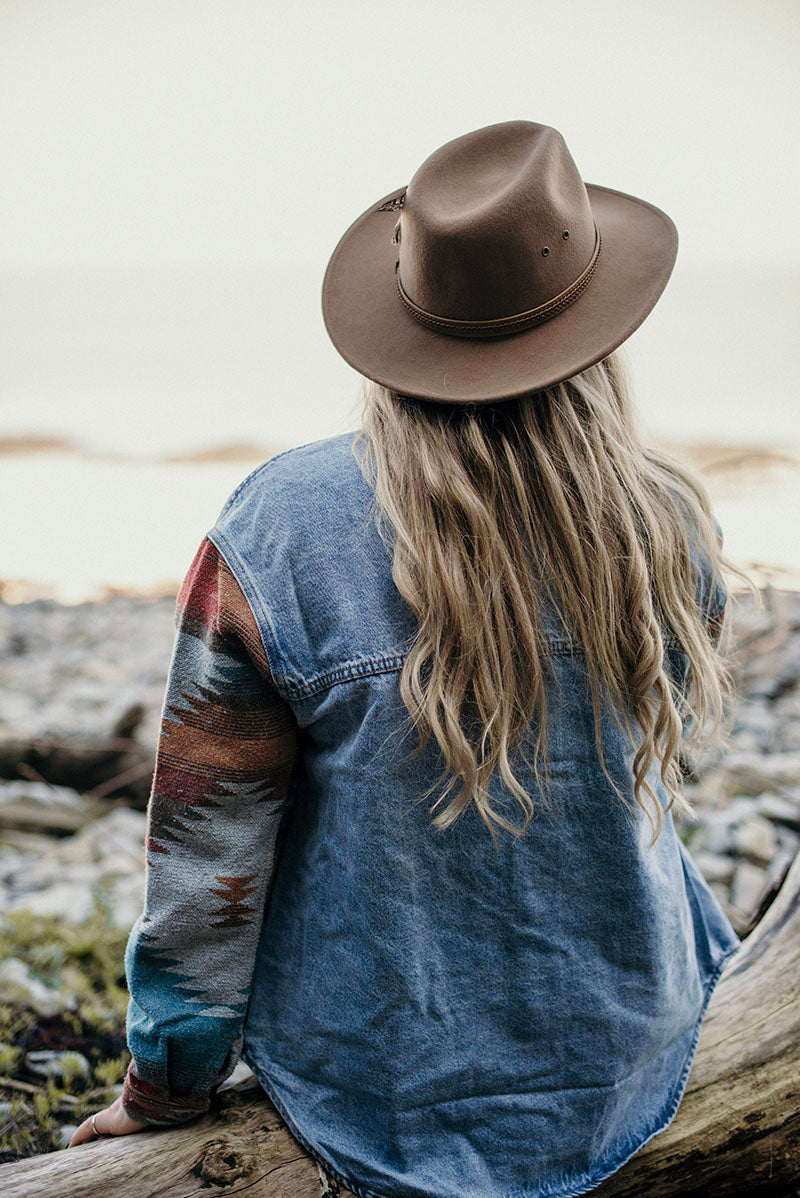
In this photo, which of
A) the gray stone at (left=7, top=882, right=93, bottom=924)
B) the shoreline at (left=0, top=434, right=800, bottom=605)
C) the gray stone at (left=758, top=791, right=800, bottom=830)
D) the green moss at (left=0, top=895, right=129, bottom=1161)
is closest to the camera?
the green moss at (left=0, top=895, right=129, bottom=1161)

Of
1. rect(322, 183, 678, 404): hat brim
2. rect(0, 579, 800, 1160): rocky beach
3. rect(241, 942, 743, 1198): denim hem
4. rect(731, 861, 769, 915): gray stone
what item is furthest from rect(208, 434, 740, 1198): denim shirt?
rect(731, 861, 769, 915): gray stone

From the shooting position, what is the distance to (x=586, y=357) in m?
1.21

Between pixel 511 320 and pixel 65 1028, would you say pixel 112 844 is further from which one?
pixel 511 320

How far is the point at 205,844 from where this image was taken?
1343 millimetres

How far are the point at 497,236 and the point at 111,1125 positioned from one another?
1.54m

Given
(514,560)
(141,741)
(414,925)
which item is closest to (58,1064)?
(414,925)

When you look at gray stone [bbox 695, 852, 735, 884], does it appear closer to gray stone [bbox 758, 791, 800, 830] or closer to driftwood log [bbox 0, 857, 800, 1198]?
gray stone [bbox 758, 791, 800, 830]

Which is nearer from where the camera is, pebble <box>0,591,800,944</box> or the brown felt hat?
the brown felt hat

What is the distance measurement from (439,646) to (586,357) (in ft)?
1.42

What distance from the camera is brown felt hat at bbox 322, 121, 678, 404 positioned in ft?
4.07

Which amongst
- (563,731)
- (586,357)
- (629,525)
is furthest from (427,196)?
(563,731)

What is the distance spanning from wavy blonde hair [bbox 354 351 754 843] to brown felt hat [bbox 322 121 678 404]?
6 cm

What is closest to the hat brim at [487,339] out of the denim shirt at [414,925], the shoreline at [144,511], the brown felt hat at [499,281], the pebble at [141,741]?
the brown felt hat at [499,281]

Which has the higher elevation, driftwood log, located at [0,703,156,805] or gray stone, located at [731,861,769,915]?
driftwood log, located at [0,703,156,805]
